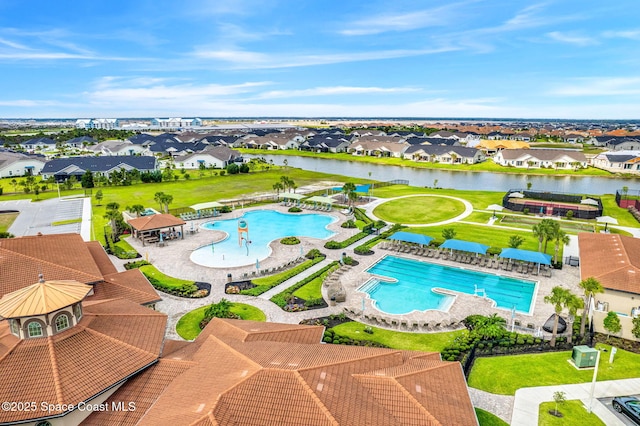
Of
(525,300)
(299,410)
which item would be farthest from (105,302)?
(525,300)

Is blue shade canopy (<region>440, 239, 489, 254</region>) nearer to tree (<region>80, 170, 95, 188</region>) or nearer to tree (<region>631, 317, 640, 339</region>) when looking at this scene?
tree (<region>631, 317, 640, 339</region>)

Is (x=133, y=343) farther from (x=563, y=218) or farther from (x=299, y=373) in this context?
(x=563, y=218)

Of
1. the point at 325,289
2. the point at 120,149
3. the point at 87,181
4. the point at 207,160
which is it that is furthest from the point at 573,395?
the point at 120,149

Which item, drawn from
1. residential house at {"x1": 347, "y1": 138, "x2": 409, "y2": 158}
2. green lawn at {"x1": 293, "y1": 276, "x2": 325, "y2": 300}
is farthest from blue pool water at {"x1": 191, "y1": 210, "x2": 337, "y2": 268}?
residential house at {"x1": 347, "y1": 138, "x2": 409, "y2": 158}

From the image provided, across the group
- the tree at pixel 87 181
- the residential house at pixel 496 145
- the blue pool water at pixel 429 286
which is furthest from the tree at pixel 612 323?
the residential house at pixel 496 145

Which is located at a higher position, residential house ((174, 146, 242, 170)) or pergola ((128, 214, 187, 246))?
residential house ((174, 146, 242, 170))

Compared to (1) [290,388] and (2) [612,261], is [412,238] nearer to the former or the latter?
(2) [612,261]
